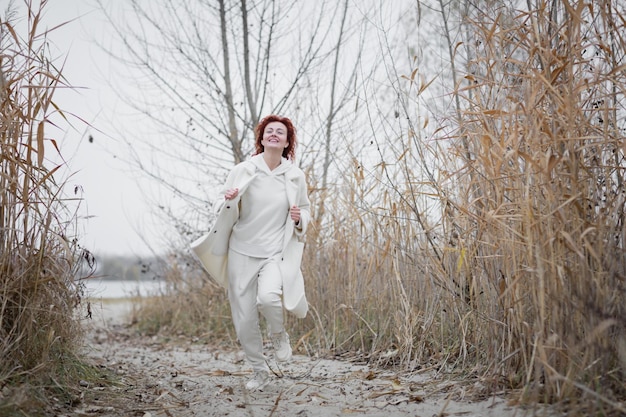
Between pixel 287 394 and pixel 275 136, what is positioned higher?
pixel 275 136

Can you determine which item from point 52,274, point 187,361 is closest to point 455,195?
point 52,274

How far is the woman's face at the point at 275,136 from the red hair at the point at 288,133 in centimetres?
8

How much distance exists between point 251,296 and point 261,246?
1.05ft

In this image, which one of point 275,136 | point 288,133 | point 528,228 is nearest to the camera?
point 528,228

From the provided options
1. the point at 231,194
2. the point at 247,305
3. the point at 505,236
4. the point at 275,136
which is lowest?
the point at 247,305

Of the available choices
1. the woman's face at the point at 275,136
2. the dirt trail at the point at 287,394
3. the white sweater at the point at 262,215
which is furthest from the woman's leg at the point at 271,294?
the woman's face at the point at 275,136

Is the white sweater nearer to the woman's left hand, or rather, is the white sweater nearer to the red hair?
the woman's left hand

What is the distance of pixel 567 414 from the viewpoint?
2176 mm

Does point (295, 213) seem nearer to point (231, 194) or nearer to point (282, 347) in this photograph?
point (231, 194)

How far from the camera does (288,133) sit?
4.33m

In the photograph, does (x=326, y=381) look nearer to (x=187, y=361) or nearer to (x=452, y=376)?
(x=452, y=376)

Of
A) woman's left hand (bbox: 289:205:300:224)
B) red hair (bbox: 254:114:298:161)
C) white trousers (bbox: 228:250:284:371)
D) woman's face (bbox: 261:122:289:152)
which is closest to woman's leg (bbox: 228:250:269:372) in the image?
white trousers (bbox: 228:250:284:371)

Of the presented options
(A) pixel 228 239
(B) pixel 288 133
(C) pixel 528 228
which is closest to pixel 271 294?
(A) pixel 228 239

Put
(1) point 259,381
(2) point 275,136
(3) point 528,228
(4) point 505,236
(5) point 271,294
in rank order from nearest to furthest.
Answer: (3) point 528,228 → (4) point 505,236 → (5) point 271,294 → (1) point 259,381 → (2) point 275,136
